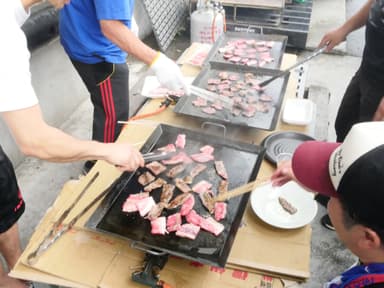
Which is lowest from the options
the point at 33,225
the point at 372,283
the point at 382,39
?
the point at 33,225

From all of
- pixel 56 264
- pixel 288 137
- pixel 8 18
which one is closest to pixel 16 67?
pixel 8 18

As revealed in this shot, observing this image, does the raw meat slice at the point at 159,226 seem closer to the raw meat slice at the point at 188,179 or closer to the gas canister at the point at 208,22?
the raw meat slice at the point at 188,179

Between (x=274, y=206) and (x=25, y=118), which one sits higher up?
(x=25, y=118)

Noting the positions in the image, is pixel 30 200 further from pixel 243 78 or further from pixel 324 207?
pixel 324 207

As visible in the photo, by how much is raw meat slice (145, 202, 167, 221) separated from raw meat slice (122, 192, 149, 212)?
9cm

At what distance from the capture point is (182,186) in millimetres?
2066

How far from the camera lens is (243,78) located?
125 inches

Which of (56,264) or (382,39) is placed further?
(382,39)

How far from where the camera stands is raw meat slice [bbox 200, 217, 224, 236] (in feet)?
5.84

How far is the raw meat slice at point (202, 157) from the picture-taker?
7.41 ft

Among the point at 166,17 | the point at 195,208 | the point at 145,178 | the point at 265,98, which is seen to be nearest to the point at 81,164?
the point at 145,178

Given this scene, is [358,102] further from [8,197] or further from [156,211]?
[8,197]

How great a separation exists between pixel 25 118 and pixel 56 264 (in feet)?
2.57

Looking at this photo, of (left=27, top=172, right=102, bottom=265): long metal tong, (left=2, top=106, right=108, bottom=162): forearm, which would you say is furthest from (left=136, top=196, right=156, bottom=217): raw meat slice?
(left=2, top=106, right=108, bottom=162): forearm
